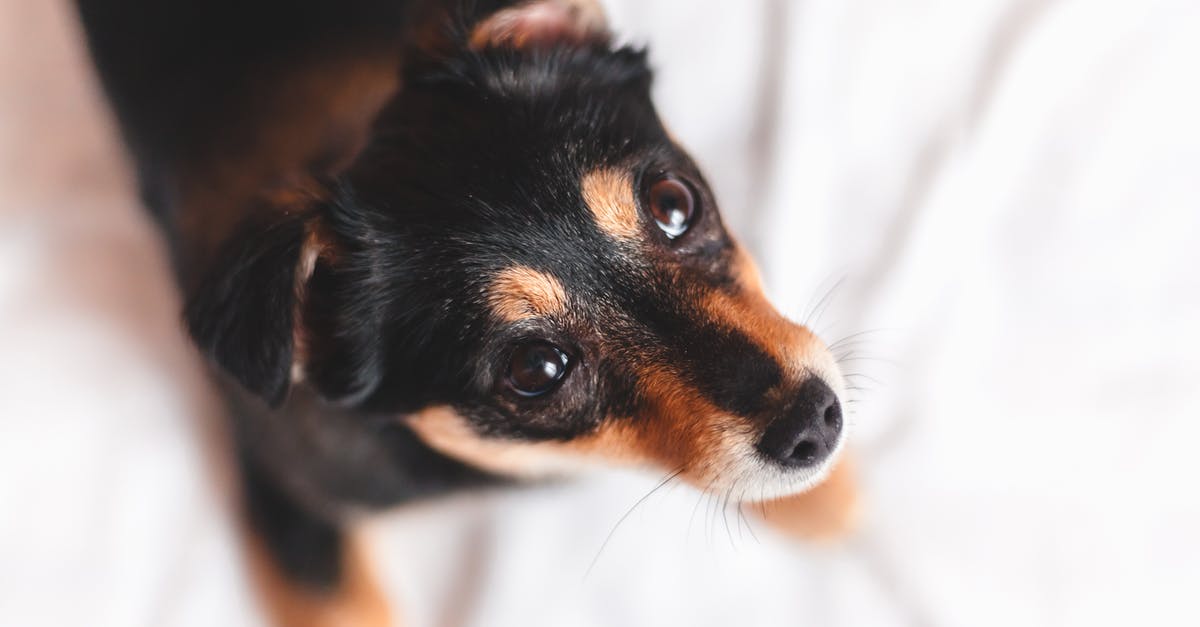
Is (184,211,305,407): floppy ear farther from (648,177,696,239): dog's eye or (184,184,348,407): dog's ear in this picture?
(648,177,696,239): dog's eye

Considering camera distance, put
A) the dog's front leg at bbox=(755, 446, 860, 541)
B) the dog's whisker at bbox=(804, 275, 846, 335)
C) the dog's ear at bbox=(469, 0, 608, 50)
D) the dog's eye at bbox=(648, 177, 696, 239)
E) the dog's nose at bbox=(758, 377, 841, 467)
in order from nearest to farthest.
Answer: the dog's nose at bbox=(758, 377, 841, 467) → the dog's eye at bbox=(648, 177, 696, 239) → the dog's ear at bbox=(469, 0, 608, 50) → the dog's front leg at bbox=(755, 446, 860, 541) → the dog's whisker at bbox=(804, 275, 846, 335)

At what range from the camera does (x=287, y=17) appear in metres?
2.22

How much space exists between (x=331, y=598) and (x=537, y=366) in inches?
33.9

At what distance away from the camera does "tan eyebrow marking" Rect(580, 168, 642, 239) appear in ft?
5.15

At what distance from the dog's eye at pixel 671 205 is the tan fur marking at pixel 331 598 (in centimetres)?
106

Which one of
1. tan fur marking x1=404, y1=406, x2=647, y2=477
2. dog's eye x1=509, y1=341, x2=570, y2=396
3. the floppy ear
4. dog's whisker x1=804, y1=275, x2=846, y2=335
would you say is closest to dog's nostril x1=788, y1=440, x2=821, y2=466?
tan fur marking x1=404, y1=406, x2=647, y2=477

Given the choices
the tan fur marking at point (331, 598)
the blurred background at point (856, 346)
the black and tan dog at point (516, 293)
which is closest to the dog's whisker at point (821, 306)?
the blurred background at point (856, 346)

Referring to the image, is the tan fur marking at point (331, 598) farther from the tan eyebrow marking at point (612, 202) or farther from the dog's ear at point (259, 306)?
the tan eyebrow marking at point (612, 202)

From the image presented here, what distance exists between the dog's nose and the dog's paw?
0.49m

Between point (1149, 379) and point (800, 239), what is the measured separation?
0.81 meters

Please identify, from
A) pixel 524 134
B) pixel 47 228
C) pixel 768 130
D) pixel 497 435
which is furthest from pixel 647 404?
pixel 47 228

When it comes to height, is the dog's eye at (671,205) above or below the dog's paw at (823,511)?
above

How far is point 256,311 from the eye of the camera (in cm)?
157

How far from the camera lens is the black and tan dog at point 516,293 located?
5.09ft
